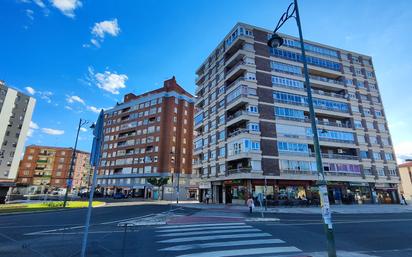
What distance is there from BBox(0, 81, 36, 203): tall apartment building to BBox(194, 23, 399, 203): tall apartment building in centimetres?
5102

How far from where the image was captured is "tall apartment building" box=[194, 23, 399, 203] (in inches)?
1309

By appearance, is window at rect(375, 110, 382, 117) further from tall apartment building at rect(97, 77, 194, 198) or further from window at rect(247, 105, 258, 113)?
tall apartment building at rect(97, 77, 194, 198)

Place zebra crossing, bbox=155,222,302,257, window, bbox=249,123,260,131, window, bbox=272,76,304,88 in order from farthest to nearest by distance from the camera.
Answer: window, bbox=272,76,304,88
window, bbox=249,123,260,131
zebra crossing, bbox=155,222,302,257

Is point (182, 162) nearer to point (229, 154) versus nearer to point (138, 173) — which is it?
point (138, 173)

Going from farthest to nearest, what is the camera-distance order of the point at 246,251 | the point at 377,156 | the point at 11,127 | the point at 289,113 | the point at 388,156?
the point at 11,127, the point at 388,156, the point at 377,156, the point at 289,113, the point at 246,251

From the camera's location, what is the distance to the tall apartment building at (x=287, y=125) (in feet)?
109

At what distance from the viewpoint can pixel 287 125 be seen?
1394 inches

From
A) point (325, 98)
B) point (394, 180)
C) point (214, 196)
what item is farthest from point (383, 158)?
point (214, 196)

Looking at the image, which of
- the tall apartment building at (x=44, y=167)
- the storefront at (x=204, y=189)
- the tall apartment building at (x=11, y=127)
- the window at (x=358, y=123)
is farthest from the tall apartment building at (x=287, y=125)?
the tall apartment building at (x=44, y=167)

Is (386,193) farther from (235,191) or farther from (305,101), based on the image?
(235,191)

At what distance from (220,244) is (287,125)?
1173 inches

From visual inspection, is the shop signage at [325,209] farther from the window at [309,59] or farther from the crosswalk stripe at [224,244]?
the window at [309,59]

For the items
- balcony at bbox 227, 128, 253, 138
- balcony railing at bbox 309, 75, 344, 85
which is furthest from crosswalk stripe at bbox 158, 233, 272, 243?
balcony railing at bbox 309, 75, 344, 85

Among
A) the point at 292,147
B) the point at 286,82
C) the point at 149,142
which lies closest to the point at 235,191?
the point at 292,147
